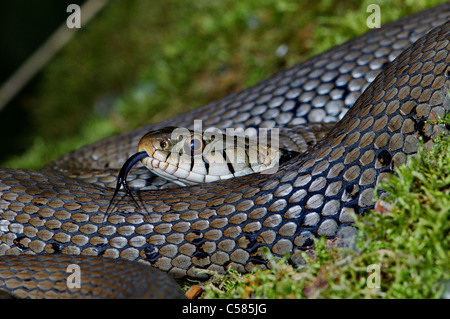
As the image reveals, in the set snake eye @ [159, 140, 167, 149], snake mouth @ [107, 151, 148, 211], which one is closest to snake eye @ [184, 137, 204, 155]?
snake eye @ [159, 140, 167, 149]

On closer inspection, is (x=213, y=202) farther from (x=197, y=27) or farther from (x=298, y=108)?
(x=197, y=27)

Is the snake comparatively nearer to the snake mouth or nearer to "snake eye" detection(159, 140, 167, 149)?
the snake mouth

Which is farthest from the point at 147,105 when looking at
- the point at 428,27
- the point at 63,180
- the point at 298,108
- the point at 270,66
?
the point at 428,27

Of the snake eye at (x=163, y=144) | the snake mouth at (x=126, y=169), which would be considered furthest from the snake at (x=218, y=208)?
the snake eye at (x=163, y=144)

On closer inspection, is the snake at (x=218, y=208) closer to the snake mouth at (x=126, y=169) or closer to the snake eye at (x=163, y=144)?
the snake mouth at (x=126, y=169)

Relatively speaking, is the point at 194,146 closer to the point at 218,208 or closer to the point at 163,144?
the point at 163,144

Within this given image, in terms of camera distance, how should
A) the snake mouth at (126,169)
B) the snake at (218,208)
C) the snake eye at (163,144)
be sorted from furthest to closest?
the snake eye at (163,144) < the snake mouth at (126,169) < the snake at (218,208)
